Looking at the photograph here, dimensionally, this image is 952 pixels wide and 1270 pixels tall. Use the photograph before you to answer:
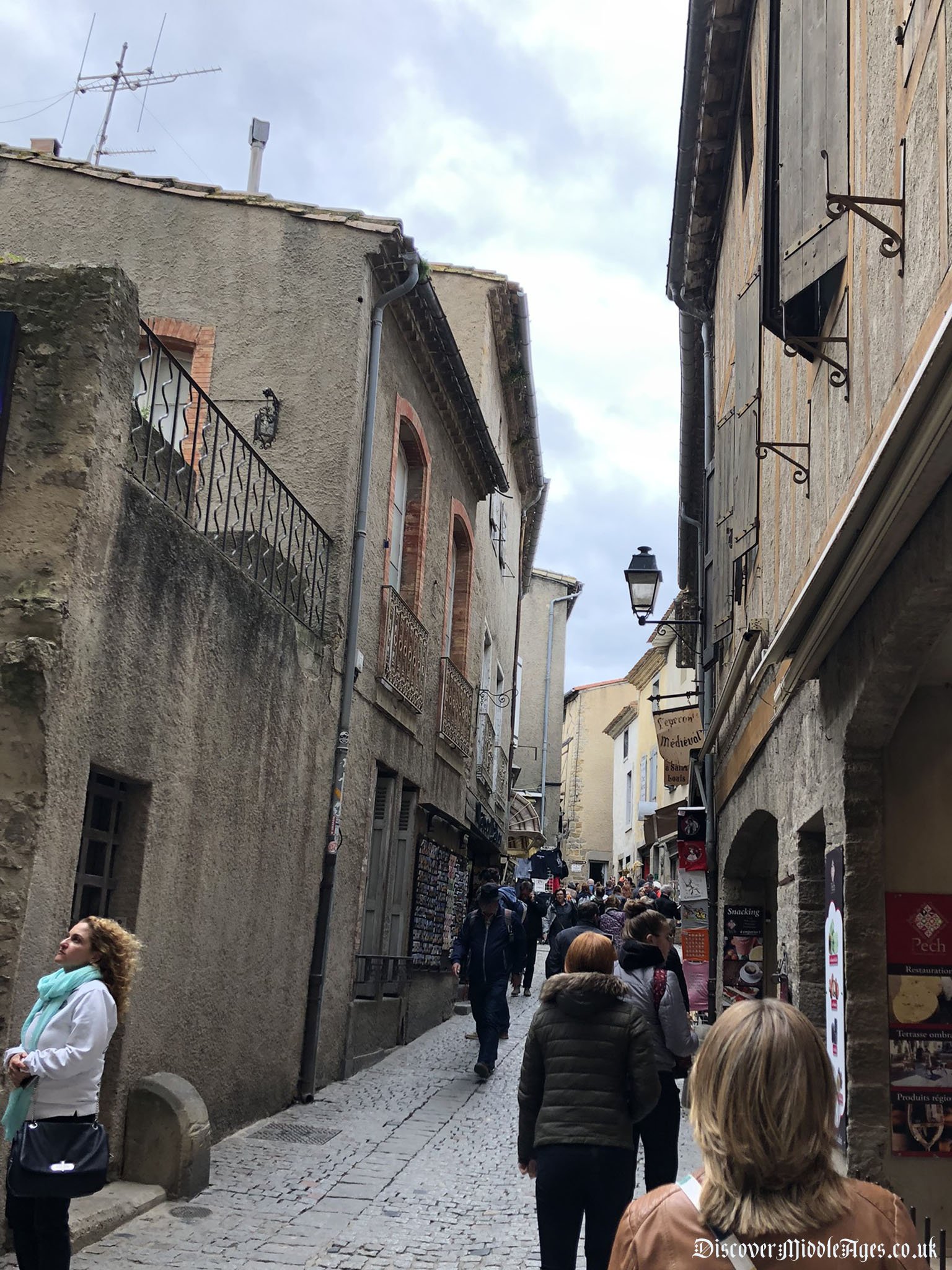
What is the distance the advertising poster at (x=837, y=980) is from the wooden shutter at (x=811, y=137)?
2707 millimetres

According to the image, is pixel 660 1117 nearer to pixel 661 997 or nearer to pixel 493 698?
pixel 661 997

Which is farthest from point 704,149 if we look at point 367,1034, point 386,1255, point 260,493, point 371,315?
point 386,1255

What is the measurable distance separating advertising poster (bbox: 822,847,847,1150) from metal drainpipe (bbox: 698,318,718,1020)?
5.74 m

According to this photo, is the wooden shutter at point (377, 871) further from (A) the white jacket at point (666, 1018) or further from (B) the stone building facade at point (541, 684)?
(B) the stone building facade at point (541, 684)

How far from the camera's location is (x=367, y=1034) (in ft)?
36.1

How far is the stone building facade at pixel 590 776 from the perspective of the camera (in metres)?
48.2

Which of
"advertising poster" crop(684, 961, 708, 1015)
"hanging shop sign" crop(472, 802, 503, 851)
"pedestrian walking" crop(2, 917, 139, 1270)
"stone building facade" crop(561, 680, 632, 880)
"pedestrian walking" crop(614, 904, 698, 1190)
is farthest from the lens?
"stone building facade" crop(561, 680, 632, 880)

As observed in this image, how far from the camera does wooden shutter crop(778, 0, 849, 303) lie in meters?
5.27

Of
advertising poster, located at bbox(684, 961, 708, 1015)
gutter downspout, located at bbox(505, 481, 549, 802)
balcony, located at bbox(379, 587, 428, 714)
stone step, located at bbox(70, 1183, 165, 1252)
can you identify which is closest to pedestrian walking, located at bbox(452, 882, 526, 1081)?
advertising poster, located at bbox(684, 961, 708, 1015)

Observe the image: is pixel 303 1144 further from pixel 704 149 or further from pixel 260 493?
pixel 704 149

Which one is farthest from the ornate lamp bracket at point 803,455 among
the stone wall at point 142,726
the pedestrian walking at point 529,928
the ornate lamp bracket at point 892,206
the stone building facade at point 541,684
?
the stone building facade at point 541,684

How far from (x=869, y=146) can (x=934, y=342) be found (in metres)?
2.17

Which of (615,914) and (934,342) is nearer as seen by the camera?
(934,342)

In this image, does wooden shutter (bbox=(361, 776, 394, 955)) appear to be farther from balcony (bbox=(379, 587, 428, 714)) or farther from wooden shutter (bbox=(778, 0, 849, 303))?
wooden shutter (bbox=(778, 0, 849, 303))
